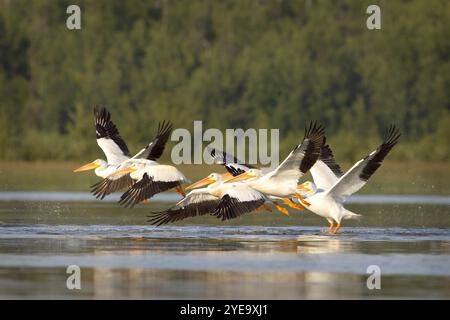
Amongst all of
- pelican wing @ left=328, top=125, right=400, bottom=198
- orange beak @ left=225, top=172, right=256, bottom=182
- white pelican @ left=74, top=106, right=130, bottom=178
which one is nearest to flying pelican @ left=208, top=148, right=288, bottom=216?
orange beak @ left=225, top=172, right=256, bottom=182

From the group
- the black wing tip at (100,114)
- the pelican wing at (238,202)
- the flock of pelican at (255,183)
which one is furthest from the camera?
the black wing tip at (100,114)

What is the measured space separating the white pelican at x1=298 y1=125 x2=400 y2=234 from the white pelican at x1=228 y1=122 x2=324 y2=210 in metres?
0.27

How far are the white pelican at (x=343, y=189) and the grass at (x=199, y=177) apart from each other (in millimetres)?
7447

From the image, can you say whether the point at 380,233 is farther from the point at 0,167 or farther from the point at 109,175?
the point at 0,167

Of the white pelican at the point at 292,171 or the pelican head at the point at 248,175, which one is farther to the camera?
the pelican head at the point at 248,175

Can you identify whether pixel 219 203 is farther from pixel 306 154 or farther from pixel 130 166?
Result: pixel 130 166

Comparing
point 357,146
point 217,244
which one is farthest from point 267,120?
point 217,244

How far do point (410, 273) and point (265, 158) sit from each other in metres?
19.1

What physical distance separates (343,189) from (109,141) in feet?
14.3

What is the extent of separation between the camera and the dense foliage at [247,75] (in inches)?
1427

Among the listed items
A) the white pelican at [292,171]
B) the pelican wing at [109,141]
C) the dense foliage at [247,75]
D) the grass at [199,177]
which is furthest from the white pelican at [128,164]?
the dense foliage at [247,75]

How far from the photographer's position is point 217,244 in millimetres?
13109

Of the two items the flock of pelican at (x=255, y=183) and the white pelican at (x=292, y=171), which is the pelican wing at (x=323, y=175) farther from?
the white pelican at (x=292, y=171)

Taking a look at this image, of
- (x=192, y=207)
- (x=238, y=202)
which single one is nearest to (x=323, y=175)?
(x=238, y=202)
